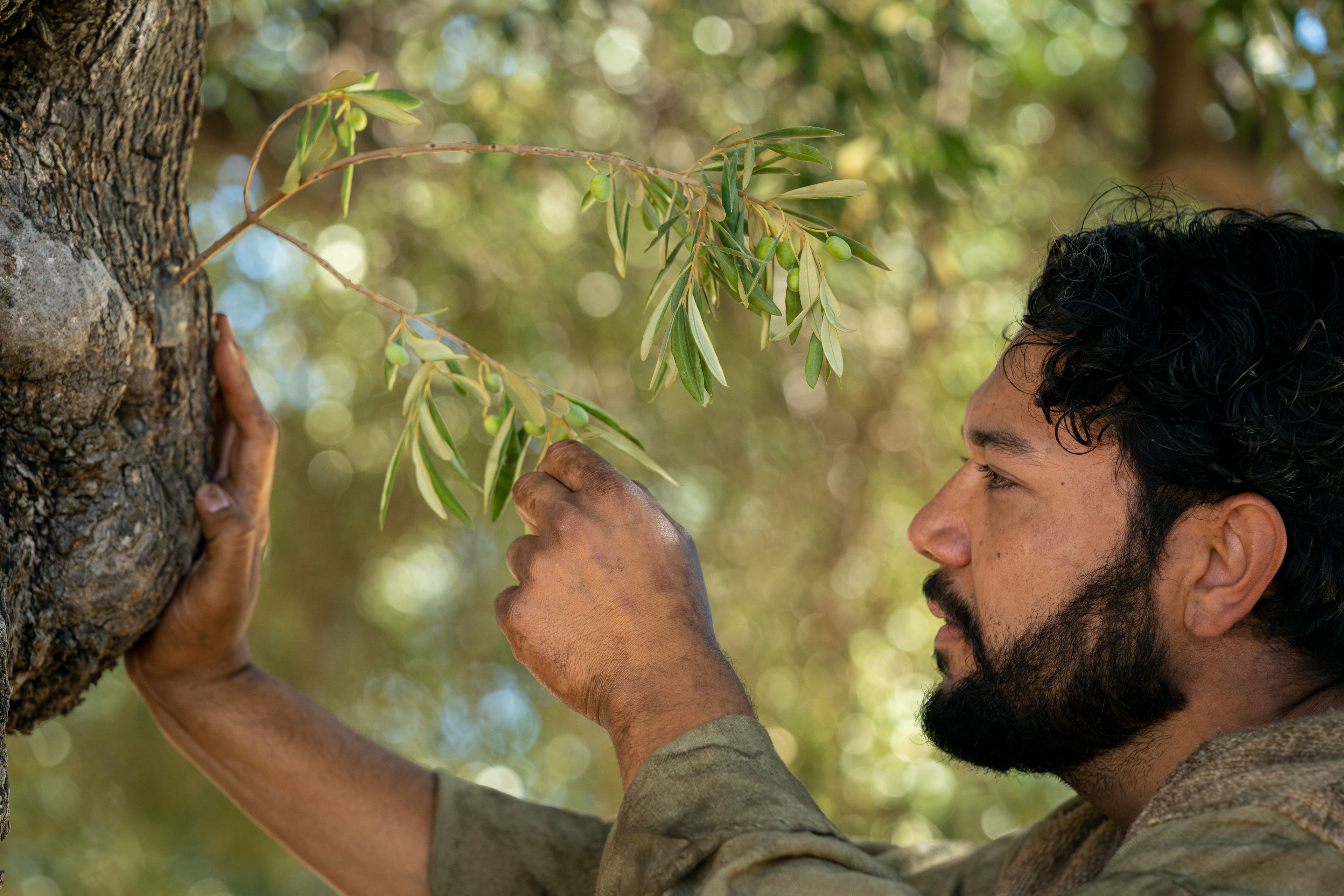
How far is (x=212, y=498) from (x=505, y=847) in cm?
72

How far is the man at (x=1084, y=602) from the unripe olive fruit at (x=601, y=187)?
307mm

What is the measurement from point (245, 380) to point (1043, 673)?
1136mm

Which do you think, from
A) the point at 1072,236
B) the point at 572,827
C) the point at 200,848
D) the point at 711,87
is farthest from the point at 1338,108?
the point at 200,848

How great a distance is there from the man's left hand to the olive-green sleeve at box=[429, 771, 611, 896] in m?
0.56

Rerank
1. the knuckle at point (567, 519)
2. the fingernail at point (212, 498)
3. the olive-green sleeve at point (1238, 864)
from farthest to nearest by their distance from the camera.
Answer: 1. the fingernail at point (212, 498)
2. the knuckle at point (567, 519)
3. the olive-green sleeve at point (1238, 864)

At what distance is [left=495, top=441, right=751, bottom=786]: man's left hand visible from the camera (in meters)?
1.22

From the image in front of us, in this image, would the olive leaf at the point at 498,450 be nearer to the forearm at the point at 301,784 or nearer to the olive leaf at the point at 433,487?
the olive leaf at the point at 433,487

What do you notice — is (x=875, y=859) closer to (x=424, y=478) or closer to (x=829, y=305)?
(x=829, y=305)

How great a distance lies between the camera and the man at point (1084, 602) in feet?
3.64

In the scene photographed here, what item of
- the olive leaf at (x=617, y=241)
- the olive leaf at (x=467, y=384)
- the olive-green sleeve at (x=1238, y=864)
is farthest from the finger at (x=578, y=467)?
the olive-green sleeve at (x=1238, y=864)

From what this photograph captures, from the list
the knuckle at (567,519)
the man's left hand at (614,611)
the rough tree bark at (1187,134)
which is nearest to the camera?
the man's left hand at (614,611)

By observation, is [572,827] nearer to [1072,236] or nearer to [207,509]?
[207,509]

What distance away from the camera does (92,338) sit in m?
1.26

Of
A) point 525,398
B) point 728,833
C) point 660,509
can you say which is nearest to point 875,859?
point 728,833
